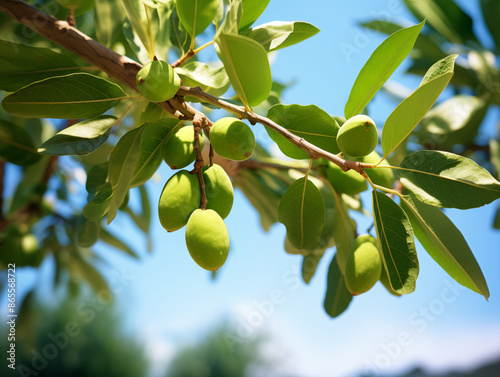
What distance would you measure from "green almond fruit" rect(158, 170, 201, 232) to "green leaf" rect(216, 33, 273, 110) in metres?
0.14

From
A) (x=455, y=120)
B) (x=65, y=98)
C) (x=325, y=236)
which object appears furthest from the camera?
(x=455, y=120)

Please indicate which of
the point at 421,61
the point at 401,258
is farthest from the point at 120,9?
the point at 421,61

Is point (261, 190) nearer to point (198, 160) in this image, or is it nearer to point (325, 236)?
point (325, 236)

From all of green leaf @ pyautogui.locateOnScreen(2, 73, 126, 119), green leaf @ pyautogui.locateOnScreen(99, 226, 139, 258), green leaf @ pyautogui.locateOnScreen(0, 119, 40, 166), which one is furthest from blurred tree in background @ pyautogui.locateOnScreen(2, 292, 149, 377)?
green leaf @ pyautogui.locateOnScreen(2, 73, 126, 119)

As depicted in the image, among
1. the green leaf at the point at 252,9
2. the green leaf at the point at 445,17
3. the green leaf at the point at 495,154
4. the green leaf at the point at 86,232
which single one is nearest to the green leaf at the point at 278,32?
the green leaf at the point at 252,9

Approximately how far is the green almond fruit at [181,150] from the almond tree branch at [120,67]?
3 cm

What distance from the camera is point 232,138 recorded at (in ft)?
1.75

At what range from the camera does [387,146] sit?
1.92 ft

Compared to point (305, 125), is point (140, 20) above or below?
above

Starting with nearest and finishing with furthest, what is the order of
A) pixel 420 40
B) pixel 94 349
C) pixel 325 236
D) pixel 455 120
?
pixel 325 236 → pixel 455 120 → pixel 420 40 → pixel 94 349

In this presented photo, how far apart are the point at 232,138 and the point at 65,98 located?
10.5 inches

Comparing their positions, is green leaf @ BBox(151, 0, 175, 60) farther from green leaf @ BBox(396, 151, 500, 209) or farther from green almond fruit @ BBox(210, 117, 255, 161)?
green leaf @ BBox(396, 151, 500, 209)

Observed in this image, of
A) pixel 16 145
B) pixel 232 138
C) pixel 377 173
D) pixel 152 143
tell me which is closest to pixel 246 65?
pixel 232 138

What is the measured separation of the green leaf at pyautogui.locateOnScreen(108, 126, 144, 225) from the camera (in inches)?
23.0
